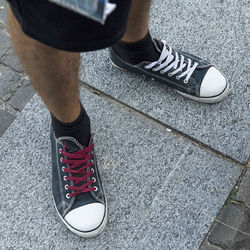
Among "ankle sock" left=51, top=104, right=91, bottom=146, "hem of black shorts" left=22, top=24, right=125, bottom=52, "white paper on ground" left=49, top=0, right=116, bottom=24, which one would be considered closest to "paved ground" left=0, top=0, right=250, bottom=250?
"ankle sock" left=51, top=104, right=91, bottom=146

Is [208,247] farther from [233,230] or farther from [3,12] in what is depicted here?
[3,12]

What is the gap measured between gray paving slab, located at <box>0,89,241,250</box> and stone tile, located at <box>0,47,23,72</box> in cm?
30

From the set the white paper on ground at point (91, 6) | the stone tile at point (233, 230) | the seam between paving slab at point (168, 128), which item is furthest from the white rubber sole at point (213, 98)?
the white paper on ground at point (91, 6)

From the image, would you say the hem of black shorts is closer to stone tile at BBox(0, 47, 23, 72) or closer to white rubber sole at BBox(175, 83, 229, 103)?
white rubber sole at BBox(175, 83, 229, 103)

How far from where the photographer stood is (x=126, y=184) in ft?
5.62

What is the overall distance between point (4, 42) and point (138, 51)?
2.63 ft

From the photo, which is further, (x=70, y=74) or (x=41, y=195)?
(x=41, y=195)

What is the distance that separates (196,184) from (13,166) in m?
0.81

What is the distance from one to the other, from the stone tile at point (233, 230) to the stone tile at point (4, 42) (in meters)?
1.38

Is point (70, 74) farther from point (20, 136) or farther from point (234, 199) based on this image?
point (234, 199)

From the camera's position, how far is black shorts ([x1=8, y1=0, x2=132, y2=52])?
917 mm

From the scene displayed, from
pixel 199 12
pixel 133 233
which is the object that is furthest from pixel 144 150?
pixel 199 12

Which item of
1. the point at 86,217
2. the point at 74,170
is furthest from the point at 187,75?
the point at 86,217

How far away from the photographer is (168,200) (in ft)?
5.45
